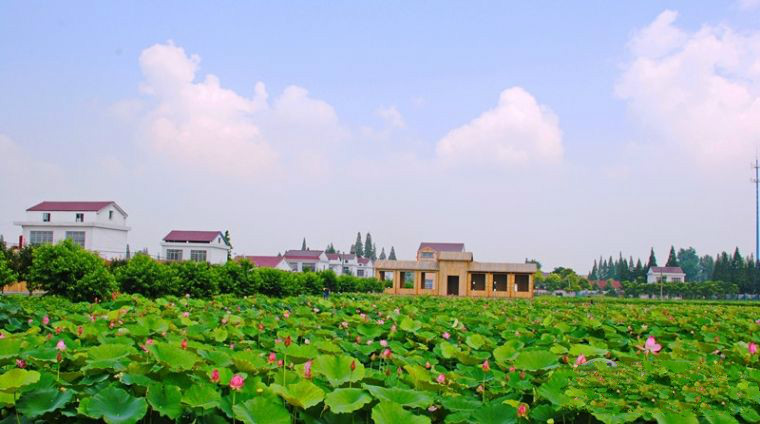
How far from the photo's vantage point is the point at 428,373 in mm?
2389

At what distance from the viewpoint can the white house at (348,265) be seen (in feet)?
240

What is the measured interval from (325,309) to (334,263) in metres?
66.2

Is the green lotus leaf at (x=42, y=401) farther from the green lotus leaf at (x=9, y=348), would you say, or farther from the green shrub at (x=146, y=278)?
the green shrub at (x=146, y=278)

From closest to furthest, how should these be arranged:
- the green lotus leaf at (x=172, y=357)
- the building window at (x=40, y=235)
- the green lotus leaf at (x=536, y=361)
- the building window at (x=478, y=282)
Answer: the green lotus leaf at (x=172, y=357) → the green lotus leaf at (x=536, y=361) → the building window at (x=478, y=282) → the building window at (x=40, y=235)

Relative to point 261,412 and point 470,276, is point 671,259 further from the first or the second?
point 261,412

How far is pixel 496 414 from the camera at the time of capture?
1.93m

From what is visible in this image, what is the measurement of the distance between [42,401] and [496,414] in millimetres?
1492

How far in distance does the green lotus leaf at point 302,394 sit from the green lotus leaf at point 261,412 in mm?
69

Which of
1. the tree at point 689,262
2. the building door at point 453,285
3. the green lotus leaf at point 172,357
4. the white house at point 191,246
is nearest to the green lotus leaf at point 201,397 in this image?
the green lotus leaf at point 172,357

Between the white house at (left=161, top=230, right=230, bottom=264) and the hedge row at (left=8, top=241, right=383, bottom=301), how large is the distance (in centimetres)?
2080

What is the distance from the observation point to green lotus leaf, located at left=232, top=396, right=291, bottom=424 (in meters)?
1.76

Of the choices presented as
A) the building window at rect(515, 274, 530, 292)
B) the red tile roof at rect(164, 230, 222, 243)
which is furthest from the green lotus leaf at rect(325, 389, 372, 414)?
the red tile roof at rect(164, 230, 222, 243)

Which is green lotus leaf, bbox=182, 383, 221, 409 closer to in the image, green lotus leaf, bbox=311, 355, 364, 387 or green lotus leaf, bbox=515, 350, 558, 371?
green lotus leaf, bbox=311, 355, 364, 387

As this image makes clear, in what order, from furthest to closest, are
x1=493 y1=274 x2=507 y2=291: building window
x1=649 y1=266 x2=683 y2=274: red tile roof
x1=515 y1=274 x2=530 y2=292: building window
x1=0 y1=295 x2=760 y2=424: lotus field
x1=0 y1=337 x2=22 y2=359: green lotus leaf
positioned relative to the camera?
x1=649 y1=266 x2=683 y2=274: red tile roof → x1=493 y1=274 x2=507 y2=291: building window → x1=515 y1=274 x2=530 y2=292: building window → x1=0 y1=337 x2=22 y2=359: green lotus leaf → x1=0 y1=295 x2=760 y2=424: lotus field
